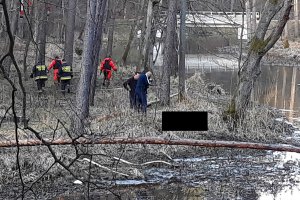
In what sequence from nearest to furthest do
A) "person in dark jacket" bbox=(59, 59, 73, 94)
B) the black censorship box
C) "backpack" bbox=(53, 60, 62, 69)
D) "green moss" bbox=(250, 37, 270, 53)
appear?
the black censorship box, "green moss" bbox=(250, 37, 270, 53), "person in dark jacket" bbox=(59, 59, 73, 94), "backpack" bbox=(53, 60, 62, 69)

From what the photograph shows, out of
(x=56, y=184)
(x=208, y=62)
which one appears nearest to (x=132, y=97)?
(x=56, y=184)

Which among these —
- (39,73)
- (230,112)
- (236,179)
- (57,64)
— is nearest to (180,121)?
(236,179)

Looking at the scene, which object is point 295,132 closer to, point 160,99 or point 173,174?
point 160,99

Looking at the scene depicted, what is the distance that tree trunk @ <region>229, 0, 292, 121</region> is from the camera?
15.7 m

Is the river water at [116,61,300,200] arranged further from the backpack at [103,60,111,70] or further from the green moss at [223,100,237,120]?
the backpack at [103,60,111,70]

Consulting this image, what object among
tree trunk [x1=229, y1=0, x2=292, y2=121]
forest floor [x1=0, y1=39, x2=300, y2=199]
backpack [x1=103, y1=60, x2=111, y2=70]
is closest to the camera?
forest floor [x1=0, y1=39, x2=300, y2=199]

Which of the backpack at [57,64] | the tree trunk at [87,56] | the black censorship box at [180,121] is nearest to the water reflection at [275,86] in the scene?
the backpack at [57,64]

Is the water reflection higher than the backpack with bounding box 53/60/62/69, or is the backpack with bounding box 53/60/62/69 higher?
the backpack with bounding box 53/60/62/69

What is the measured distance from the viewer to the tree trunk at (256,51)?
51.5ft

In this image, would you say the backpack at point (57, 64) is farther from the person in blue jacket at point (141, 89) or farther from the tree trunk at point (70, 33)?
the person in blue jacket at point (141, 89)

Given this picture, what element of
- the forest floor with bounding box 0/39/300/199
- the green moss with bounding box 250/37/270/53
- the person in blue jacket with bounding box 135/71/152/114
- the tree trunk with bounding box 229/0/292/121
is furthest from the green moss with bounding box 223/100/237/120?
the person in blue jacket with bounding box 135/71/152/114

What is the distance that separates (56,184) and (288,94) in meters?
18.9

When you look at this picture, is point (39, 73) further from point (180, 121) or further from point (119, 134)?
point (180, 121)

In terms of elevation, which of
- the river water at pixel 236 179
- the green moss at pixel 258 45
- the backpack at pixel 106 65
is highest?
the green moss at pixel 258 45
